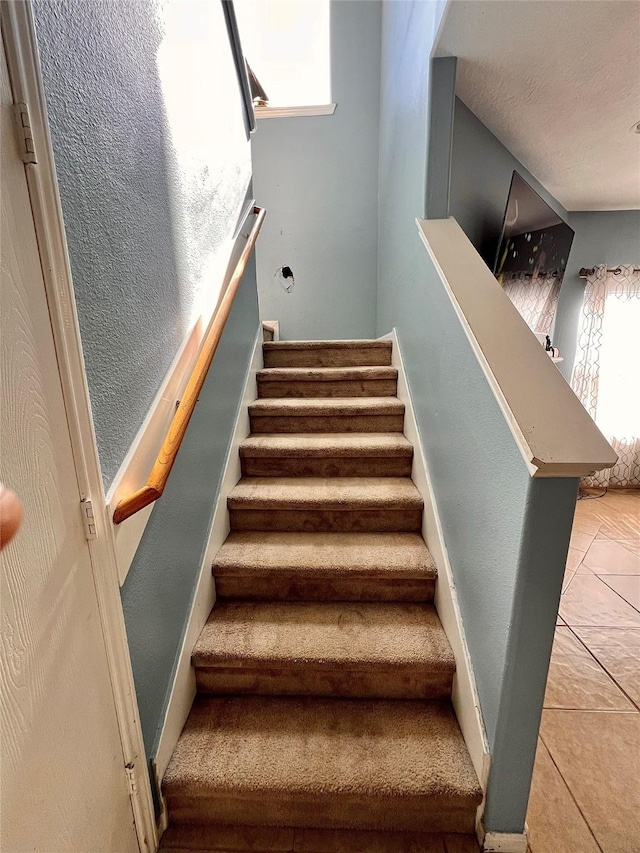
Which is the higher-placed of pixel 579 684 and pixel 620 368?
pixel 620 368

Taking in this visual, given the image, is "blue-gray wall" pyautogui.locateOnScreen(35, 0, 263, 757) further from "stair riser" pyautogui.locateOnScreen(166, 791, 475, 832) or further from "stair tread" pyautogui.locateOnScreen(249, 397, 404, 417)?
"stair tread" pyautogui.locateOnScreen(249, 397, 404, 417)

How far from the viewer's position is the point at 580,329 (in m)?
3.33

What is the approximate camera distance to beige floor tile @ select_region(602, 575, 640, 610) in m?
1.95

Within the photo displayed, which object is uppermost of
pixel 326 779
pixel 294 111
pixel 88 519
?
pixel 294 111

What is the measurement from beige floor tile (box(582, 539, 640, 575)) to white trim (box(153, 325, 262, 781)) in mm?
2151

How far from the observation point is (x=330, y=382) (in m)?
2.22

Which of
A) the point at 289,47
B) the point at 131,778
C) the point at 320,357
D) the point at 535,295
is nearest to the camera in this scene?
the point at 131,778

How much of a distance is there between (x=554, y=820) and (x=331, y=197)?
3740 mm

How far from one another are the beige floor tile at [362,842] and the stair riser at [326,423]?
4.75ft

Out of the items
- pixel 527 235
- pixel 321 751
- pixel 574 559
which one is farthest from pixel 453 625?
pixel 527 235

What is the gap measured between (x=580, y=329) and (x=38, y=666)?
13.3ft

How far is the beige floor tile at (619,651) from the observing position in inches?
57.0

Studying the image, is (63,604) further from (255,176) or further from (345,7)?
(345,7)

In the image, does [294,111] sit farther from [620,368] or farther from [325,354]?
[620,368]
